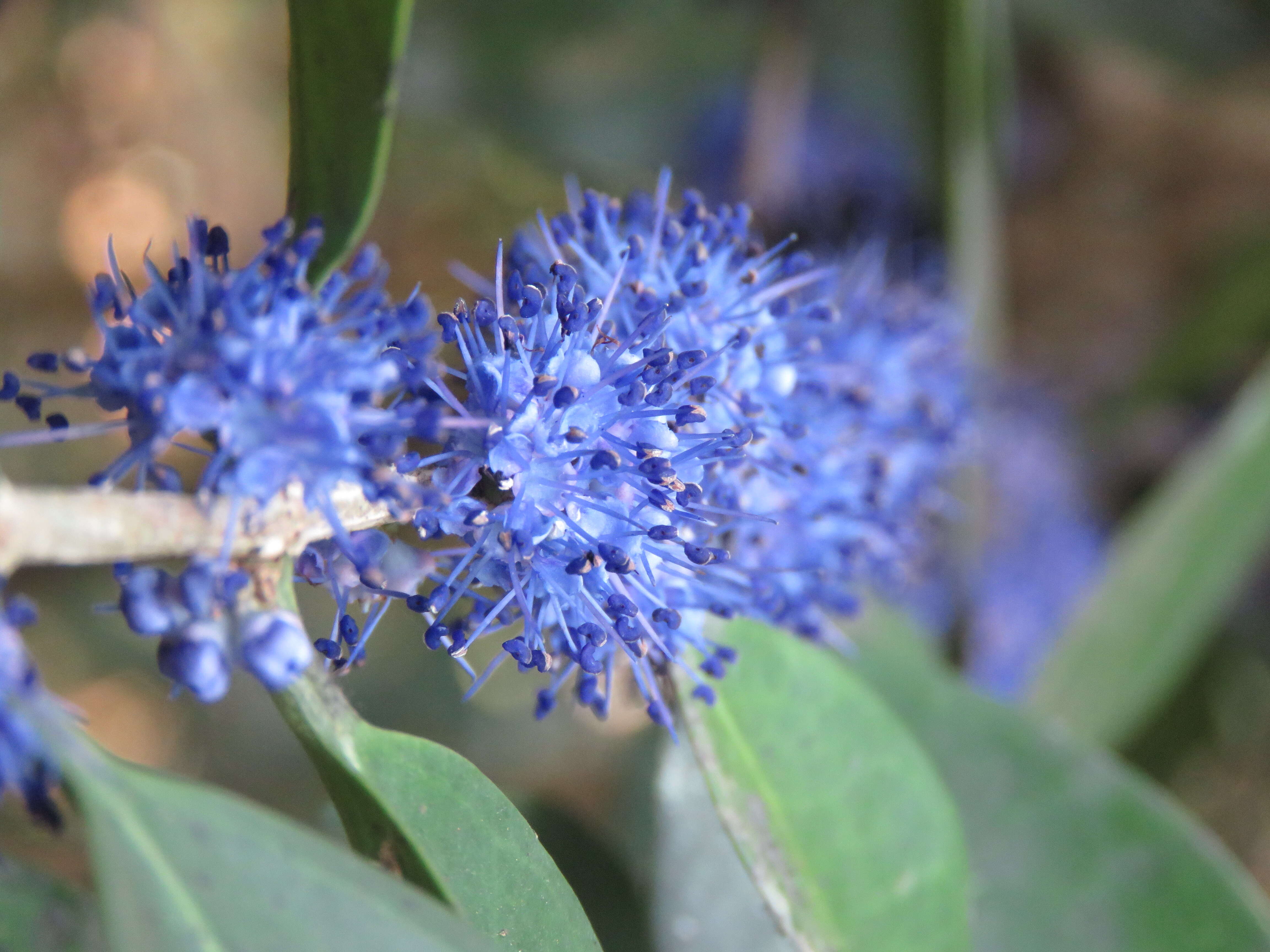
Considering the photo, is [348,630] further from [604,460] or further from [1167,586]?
[1167,586]

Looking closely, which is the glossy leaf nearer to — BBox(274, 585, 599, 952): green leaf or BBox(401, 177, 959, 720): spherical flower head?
BBox(401, 177, 959, 720): spherical flower head

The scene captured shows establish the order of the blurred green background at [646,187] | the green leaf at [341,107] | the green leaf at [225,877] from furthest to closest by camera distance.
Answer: the blurred green background at [646,187] < the green leaf at [341,107] < the green leaf at [225,877]

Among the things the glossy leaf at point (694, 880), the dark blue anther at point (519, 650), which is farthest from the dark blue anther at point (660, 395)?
the glossy leaf at point (694, 880)

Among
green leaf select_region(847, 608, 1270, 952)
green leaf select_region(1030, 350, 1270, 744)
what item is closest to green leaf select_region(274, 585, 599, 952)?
green leaf select_region(847, 608, 1270, 952)

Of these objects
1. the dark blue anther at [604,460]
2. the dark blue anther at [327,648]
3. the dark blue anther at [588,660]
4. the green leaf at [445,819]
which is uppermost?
the dark blue anther at [604,460]

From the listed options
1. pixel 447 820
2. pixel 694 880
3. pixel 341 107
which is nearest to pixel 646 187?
pixel 341 107

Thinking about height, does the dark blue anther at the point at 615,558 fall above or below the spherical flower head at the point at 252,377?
below

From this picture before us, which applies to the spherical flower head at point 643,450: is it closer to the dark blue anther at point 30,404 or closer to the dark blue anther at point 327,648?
the dark blue anther at point 327,648
